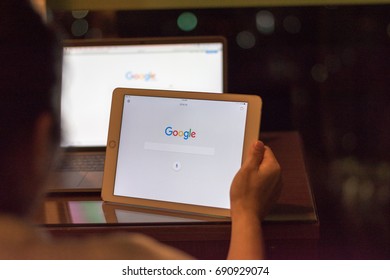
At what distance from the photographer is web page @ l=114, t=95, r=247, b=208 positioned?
0.87 m

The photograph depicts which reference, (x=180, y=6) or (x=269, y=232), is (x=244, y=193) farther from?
(x=180, y=6)

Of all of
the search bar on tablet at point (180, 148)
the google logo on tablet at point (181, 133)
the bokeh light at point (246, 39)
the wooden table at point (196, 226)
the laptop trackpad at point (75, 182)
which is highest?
the bokeh light at point (246, 39)

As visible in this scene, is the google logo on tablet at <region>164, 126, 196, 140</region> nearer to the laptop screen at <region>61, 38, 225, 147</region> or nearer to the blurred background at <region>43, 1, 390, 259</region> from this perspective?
the laptop screen at <region>61, 38, 225, 147</region>

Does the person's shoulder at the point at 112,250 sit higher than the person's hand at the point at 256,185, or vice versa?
the person's hand at the point at 256,185

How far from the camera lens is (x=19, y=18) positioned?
54cm

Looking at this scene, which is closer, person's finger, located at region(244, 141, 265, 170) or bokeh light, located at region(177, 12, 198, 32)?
person's finger, located at region(244, 141, 265, 170)

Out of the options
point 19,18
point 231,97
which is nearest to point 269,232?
point 231,97

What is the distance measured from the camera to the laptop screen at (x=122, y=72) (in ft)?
3.68

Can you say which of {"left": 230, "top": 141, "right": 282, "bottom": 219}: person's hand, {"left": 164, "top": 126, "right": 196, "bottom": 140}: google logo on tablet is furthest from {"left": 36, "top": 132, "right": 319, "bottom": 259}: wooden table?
{"left": 164, "top": 126, "right": 196, "bottom": 140}: google logo on tablet

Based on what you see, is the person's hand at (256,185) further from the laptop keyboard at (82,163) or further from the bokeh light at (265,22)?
the bokeh light at (265,22)

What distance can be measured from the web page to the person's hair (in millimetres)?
347

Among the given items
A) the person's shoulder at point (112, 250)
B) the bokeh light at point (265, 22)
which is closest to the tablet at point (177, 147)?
the person's shoulder at point (112, 250)

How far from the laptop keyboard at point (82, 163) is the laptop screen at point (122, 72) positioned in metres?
0.05
